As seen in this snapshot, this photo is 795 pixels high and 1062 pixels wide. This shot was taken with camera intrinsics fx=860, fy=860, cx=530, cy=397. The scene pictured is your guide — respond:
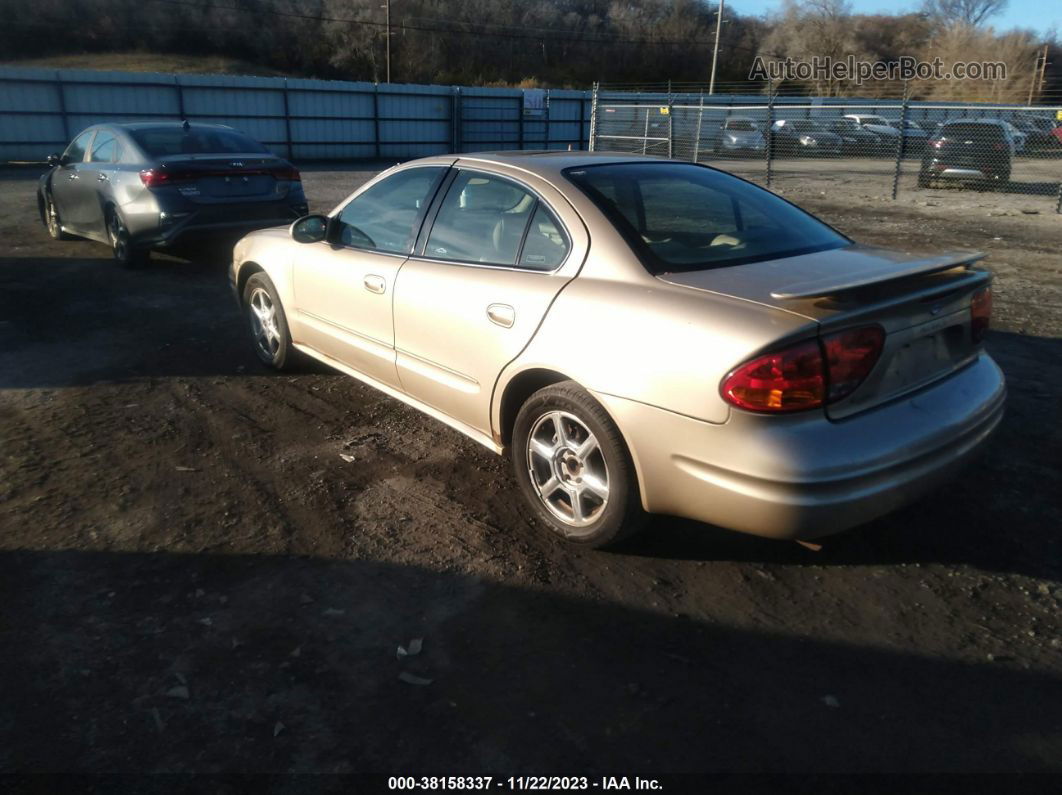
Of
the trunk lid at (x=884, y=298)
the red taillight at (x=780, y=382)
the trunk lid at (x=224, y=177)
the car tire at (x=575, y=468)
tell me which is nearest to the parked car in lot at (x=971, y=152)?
the trunk lid at (x=224, y=177)

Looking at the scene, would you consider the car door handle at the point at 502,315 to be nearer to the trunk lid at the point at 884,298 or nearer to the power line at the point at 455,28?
the trunk lid at the point at 884,298

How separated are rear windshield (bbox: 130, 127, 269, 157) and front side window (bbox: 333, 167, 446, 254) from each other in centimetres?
509

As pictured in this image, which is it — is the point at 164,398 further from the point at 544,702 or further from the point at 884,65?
the point at 884,65

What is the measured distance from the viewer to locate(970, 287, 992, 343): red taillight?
11.7ft

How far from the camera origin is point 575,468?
3.57m

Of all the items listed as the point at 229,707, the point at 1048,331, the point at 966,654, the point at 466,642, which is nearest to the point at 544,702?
the point at 466,642

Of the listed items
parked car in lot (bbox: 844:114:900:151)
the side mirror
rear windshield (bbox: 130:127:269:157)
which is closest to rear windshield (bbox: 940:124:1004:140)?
parked car in lot (bbox: 844:114:900:151)

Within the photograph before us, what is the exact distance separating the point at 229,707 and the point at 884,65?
60.2 meters

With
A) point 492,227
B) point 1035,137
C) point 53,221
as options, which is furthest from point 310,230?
point 1035,137

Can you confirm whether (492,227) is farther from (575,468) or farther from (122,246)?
(122,246)

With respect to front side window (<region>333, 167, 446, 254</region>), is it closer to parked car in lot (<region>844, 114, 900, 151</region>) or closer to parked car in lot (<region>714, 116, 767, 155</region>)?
parked car in lot (<region>714, 116, 767, 155</region>)

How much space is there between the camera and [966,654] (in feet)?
9.59

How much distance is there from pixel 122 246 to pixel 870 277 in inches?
330

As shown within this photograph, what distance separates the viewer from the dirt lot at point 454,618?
253cm
